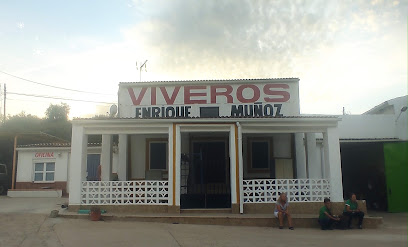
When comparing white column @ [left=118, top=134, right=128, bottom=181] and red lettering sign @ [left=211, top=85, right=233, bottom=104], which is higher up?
red lettering sign @ [left=211, top=85, right=233, bottom=104]

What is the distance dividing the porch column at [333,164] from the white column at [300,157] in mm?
2158

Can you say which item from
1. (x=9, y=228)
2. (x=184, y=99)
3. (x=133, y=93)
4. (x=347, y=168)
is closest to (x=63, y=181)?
(x=133, y=93)

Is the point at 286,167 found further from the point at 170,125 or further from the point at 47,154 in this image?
the point at 47,154

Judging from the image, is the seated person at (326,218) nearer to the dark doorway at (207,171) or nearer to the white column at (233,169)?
the white column at (233,169)

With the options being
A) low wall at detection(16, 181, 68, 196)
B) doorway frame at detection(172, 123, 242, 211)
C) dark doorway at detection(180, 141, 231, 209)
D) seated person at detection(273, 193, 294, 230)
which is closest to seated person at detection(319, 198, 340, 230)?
seated person at detection(273, 193, 294, 230)

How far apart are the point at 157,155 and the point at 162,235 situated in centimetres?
572

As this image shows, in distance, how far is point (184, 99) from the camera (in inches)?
595

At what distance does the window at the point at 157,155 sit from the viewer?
1442 centimetres

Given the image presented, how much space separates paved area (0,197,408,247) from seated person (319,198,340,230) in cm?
30

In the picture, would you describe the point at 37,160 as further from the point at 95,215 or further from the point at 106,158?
the point at 95,215

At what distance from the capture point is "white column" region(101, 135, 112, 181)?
13.5 m

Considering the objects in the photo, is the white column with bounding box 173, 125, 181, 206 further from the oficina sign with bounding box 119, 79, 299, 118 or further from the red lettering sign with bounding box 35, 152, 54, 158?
the red lettering sign with bounding box 35, 152, 54, 158

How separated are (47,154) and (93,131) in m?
9.08

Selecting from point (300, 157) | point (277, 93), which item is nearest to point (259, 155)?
point (300, 157)
